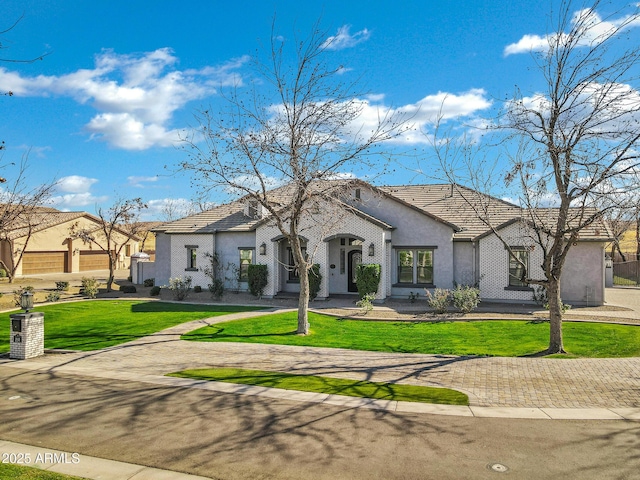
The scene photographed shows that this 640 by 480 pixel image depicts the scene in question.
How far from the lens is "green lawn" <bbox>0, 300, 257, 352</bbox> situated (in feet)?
49.8

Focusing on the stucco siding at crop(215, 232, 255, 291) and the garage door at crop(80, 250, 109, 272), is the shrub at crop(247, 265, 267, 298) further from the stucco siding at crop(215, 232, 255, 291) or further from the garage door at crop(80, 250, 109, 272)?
the garage door at crop(80, 250, 109, 272)

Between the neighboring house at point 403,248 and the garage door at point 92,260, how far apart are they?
24.5 metres

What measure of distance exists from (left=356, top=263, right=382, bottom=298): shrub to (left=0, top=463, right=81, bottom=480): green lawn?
17156 mm

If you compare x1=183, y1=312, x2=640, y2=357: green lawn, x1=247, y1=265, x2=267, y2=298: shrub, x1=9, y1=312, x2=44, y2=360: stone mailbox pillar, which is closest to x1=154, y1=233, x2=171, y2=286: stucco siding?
x1=247, y1=265, x2=267, y2=298: shrub

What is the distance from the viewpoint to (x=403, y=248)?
2434 centimetres

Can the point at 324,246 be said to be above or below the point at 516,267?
above

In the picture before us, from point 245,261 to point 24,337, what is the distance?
14697 millimetres

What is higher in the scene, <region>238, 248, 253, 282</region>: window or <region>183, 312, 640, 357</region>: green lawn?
<region>238, 248, 253, 282</region>: window

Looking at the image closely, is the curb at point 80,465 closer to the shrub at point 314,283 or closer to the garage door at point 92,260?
the shrub at point 314,283

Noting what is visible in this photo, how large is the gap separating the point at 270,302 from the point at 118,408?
1460 cm

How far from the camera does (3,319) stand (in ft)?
62.6

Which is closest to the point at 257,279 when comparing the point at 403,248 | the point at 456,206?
the point at 403,248

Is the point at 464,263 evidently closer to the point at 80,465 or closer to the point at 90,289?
the point at 90,289

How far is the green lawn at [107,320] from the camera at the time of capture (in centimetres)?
1518
